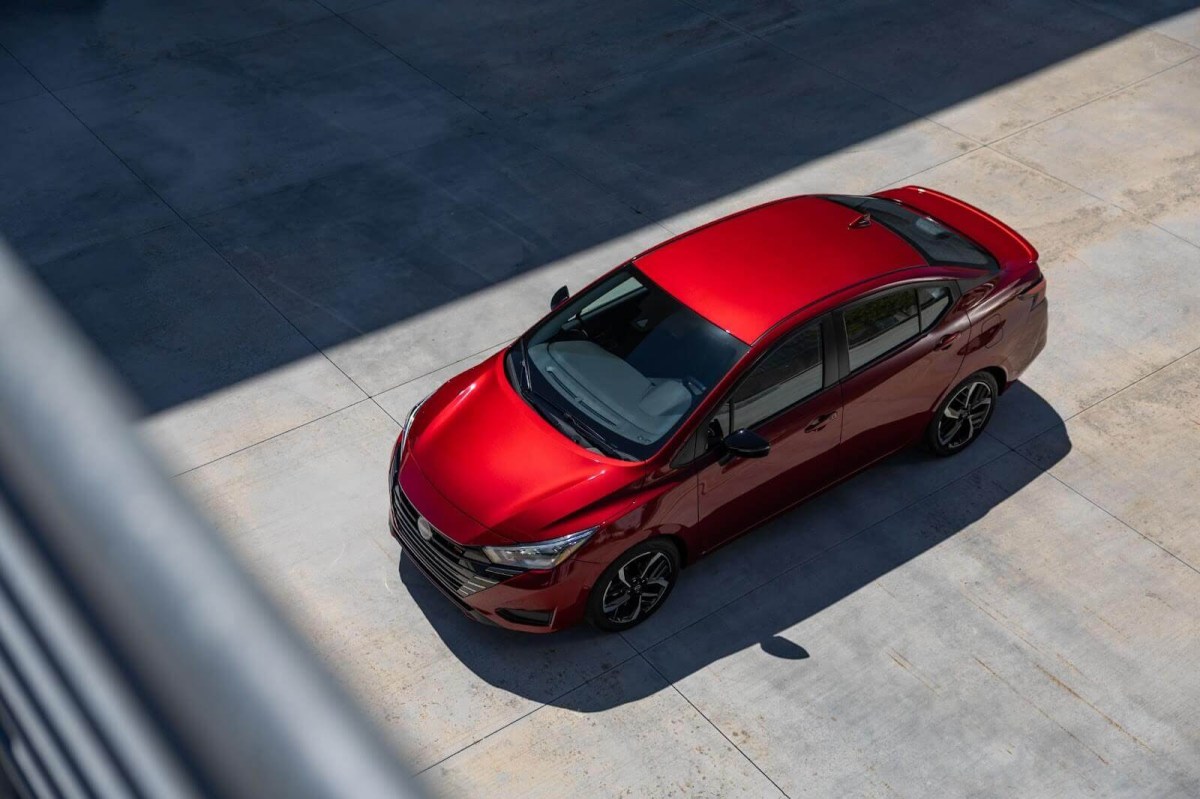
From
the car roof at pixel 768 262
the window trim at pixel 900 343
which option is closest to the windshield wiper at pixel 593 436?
the car roof at pixel 768 262

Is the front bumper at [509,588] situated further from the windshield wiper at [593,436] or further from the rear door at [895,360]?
the rear door at [895,360]

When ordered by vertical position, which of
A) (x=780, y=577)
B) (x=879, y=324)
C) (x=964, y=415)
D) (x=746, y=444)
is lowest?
(x=780, y=577)

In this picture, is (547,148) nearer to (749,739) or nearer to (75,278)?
(75,278)

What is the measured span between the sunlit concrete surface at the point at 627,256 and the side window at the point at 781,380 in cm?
101

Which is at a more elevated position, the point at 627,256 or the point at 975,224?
the point at 975,224

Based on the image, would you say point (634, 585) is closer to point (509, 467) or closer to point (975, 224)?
point (509, 467)

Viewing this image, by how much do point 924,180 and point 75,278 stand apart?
22.0 feet

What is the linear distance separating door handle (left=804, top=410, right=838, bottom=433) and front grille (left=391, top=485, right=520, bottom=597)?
1.84 meters

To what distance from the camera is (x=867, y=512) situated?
7992 mm

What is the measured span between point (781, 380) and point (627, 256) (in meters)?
3.23

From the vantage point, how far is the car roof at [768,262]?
7.26 m

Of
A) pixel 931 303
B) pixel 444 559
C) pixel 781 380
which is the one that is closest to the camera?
pixel 444 559

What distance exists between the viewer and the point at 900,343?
25.1ft

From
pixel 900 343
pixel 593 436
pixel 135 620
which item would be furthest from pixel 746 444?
pixel 135 620
